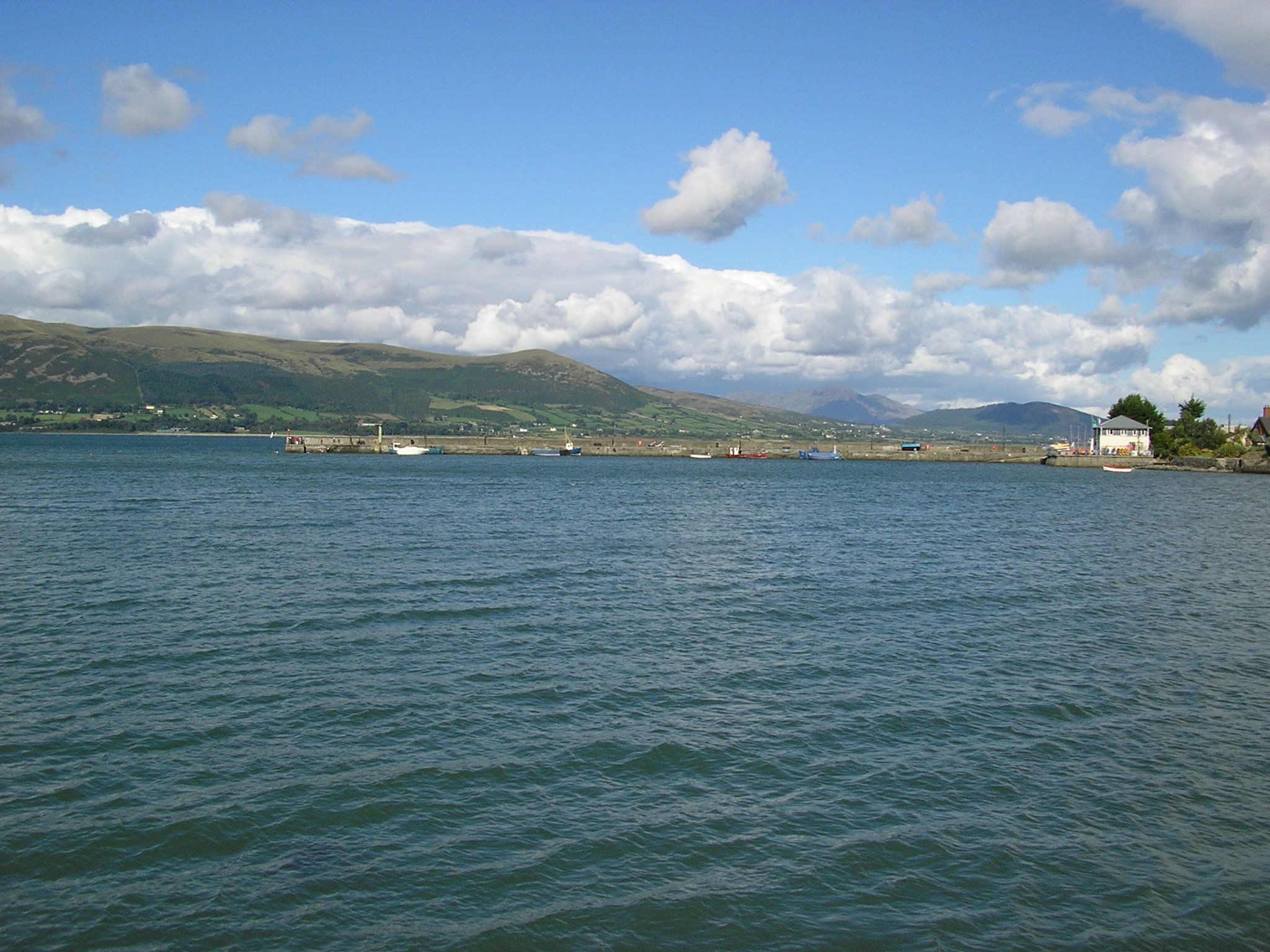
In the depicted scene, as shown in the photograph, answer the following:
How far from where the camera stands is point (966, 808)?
14180 millimetres

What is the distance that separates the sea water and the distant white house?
132 m

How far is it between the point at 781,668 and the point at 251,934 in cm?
1381

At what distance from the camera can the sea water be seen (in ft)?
37.0

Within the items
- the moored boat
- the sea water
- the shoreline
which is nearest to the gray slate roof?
the shoreline

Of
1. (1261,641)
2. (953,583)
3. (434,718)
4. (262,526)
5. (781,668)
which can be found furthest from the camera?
(262,526)

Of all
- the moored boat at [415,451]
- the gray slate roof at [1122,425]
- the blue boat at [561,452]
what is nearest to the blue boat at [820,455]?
the blue boat at [561,452]

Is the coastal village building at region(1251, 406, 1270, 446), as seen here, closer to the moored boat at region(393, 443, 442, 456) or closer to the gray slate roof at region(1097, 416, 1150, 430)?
the gray slate roof at region(1097, 416, 1150, 430)

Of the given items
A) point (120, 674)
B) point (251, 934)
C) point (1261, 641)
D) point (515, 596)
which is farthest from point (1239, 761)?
point (120, 674)

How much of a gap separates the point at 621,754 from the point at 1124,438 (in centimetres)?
16296

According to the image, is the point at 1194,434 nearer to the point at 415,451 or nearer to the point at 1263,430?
the point at 1263,430

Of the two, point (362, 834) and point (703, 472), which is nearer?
point (362, 834)

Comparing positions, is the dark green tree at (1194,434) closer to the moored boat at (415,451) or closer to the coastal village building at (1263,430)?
the coastal village building at (1263,430)

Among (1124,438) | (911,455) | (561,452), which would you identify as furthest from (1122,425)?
(561,452)

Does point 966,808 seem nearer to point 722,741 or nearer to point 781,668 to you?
point 722,741
